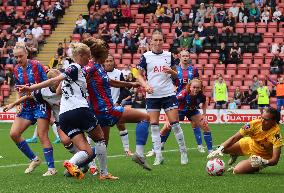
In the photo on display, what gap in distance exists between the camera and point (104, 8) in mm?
37750

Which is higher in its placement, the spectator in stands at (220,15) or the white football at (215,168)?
the white football at (215,168)

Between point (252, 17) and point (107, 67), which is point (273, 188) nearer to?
point (107, 67)

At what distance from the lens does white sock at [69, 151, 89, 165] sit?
10.0 metres

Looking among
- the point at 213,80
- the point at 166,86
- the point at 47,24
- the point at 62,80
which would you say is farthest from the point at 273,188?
the point at 47,24

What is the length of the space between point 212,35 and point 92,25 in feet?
19.5

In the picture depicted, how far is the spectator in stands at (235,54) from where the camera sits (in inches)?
1316

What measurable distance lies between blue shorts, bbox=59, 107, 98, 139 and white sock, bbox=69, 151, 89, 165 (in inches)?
12.5

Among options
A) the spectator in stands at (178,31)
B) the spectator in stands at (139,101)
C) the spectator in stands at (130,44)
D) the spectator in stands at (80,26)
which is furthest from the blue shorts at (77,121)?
the spectator in stands at (80,26)

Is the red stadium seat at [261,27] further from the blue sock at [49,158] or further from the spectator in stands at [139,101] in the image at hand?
the blue sock at [49,158]

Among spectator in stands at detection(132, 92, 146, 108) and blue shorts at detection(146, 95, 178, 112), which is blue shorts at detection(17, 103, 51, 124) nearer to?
blue shorts at detection(146, 95, 178, 112)

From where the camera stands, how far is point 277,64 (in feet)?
107

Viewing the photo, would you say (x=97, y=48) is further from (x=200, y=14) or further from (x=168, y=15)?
(x=168, y=15)

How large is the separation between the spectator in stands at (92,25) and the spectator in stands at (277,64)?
866cm

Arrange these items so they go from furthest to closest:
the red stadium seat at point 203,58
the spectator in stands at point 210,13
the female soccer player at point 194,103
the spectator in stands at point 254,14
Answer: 1. the spectator in stands at point 210,13
2. the spectator in stands at point 254,14
3. the red stadium seat at point 203,58
4. the female soccer player at point 194,103
